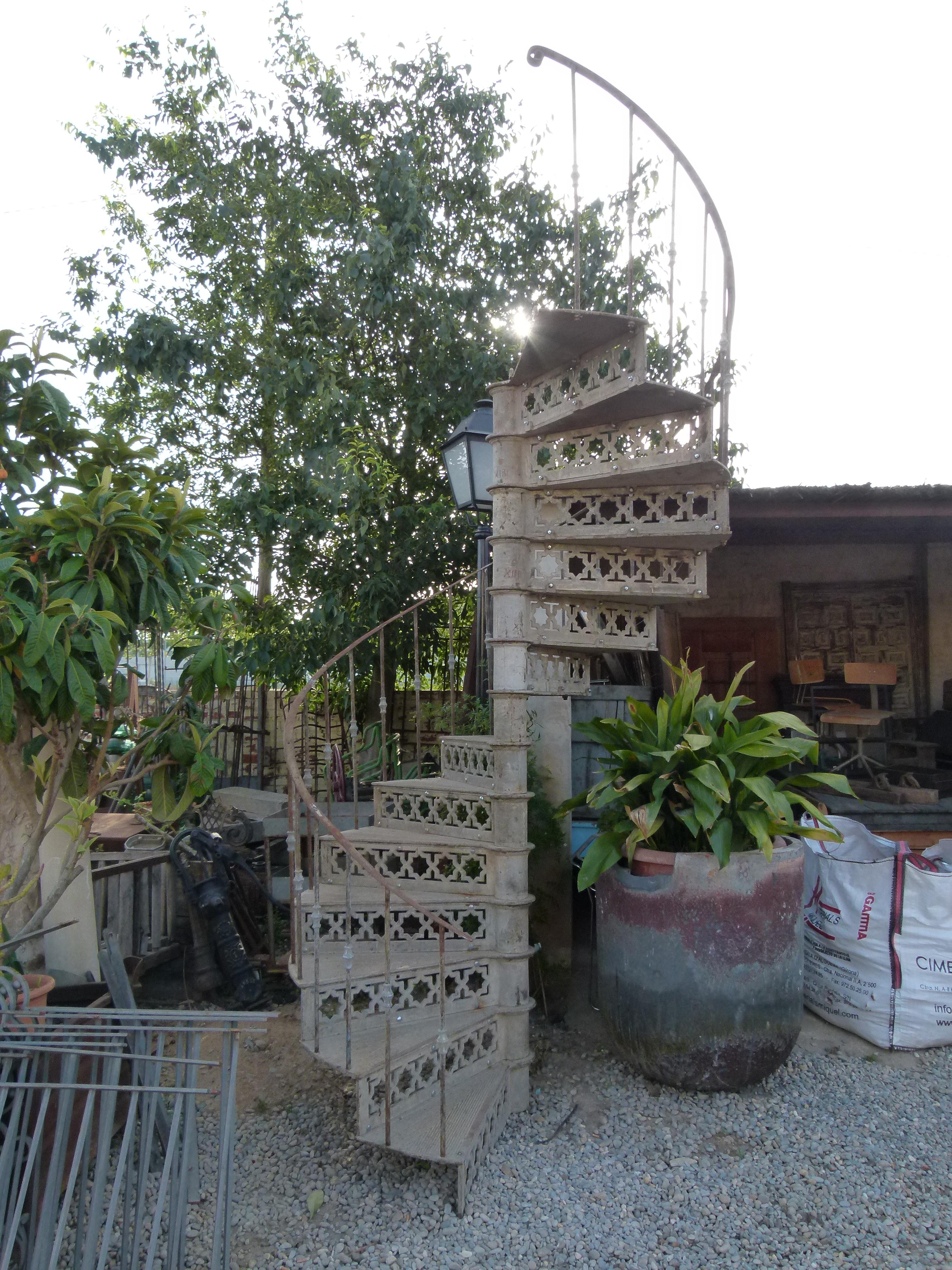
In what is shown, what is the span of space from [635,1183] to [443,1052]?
79 centimetres

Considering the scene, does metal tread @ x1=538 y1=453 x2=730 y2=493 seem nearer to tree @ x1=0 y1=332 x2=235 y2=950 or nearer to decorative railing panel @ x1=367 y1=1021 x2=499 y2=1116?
tree @ x1=0 y1=332 x2=235 y2=950

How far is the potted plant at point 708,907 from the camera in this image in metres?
3.19

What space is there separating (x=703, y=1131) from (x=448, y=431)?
4664 millimetres

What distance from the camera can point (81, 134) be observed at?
674cm

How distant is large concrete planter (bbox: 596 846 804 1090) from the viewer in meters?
3.19

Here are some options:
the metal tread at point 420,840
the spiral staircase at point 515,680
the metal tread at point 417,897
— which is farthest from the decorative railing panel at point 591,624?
the metal tread at point 417,897

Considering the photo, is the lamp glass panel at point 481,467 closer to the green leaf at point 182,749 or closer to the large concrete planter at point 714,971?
the green leaf at point 182,749

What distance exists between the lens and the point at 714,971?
3188 mm

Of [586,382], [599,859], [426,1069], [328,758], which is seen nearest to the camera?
[426,1069]

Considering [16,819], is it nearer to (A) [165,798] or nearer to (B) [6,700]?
(A) [165,798]

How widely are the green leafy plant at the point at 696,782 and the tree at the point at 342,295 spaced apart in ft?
7.68

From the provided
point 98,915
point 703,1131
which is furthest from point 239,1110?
point 703,1131

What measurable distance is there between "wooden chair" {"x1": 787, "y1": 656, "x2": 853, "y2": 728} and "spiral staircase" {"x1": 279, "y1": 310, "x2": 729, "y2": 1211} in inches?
116

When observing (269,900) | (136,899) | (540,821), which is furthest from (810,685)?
(136,899)
